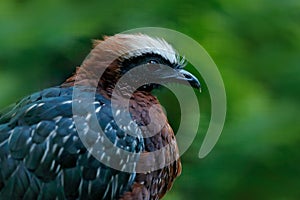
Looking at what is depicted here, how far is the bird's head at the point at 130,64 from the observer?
20.0 ft

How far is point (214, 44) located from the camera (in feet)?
23.0

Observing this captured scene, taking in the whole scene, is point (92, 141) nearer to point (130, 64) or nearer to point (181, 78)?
point (130, 64)

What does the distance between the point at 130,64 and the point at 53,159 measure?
672 millimetres

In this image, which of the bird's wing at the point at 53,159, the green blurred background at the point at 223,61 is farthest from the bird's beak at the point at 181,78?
the green blurred background at the point at 223,61

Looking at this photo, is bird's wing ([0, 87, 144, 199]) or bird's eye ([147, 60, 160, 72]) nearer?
bird's wing ([0, 87, 144, 199])

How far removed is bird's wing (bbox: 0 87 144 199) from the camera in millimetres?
5863

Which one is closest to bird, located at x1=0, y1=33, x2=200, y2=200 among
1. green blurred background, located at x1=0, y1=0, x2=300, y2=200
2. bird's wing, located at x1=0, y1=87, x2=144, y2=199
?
bird's wing, located at x1=0, y1=87, x2=144, y2=199

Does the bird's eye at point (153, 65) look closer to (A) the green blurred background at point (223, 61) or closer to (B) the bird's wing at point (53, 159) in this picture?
(B) the bird's wing at point (53, 159)

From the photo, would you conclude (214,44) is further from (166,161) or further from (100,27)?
(166,161)

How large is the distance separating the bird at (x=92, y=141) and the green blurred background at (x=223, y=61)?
2.13 feet

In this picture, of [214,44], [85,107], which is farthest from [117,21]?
[85,107]

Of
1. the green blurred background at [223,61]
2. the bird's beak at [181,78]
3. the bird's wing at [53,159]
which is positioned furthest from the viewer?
the green blurred background at [223,61]

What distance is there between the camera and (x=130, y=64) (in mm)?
6125

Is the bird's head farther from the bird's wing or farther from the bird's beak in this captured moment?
the bird's wing
